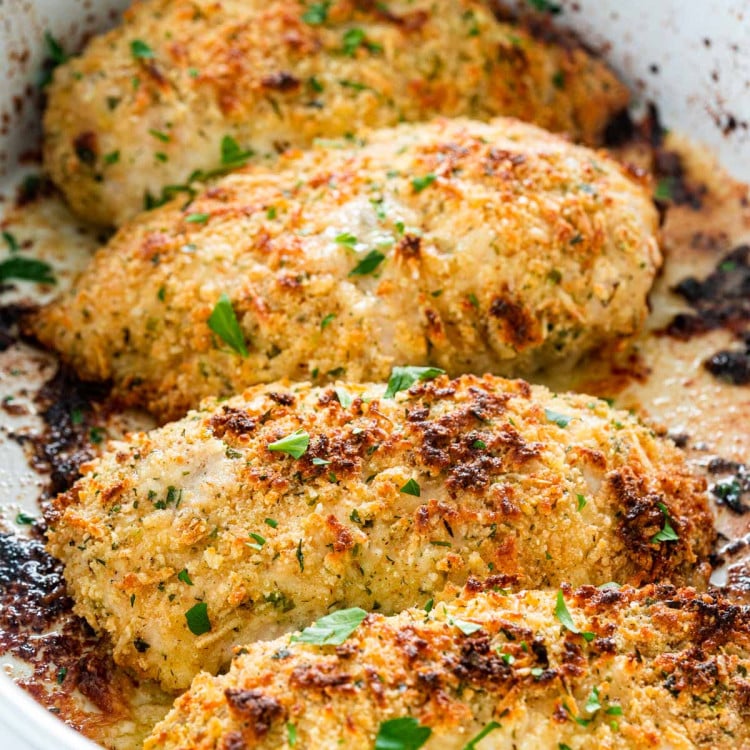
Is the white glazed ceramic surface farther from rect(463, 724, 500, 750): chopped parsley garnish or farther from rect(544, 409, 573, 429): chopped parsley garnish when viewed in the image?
rect(463, 724, 500, 750): chopped parsley garnish

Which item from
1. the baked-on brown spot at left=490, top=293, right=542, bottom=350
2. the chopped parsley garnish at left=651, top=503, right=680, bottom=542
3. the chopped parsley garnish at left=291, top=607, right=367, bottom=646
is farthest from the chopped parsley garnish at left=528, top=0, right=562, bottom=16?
the chopped parsley garnish at left=291, top=607, right=367, bottom=646

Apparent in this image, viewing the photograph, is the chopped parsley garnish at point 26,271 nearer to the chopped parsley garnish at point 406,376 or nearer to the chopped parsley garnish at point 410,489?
the chopped parsley garnish at point 406,376

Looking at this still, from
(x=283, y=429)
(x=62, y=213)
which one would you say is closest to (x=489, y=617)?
(x=283, y=429)

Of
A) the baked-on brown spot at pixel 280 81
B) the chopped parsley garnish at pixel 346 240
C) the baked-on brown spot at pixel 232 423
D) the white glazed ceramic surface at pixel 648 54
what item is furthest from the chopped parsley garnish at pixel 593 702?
the white glazed ceramic surface at pixel 648 54

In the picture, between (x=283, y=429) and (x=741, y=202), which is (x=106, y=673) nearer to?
(x=283, y=429)

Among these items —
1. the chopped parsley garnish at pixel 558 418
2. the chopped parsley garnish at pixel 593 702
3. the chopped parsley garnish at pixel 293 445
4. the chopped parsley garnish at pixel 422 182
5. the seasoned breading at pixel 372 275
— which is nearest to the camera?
the chopped parsley garnish at pixel 593 702

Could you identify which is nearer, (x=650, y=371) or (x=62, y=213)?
(x=650, y=371)

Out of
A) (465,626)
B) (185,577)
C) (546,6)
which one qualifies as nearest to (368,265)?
(185,577)
